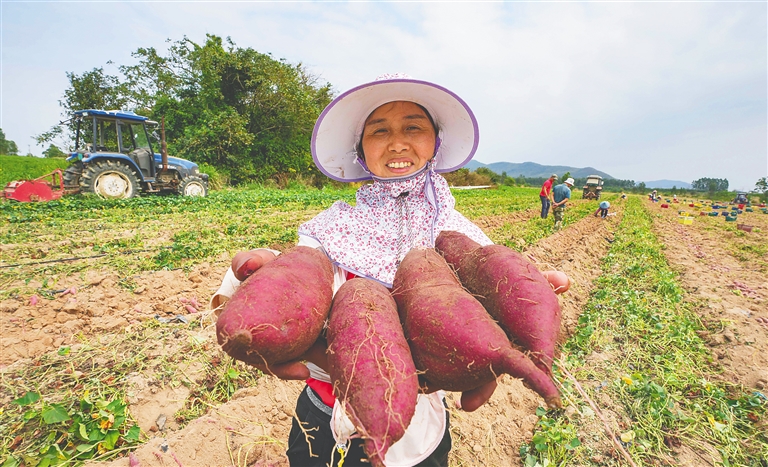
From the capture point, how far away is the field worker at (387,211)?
1.44m

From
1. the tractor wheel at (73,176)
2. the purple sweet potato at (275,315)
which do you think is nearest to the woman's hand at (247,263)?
the purple sweet potato at (275,315)

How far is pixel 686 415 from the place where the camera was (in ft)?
9.44

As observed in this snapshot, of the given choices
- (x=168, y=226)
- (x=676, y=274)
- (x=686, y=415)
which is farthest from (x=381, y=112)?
(x=168, y=226)

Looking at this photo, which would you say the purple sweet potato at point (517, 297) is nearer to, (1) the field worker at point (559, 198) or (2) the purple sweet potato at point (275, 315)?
(2) the purple sweet potato at point (275, 315)

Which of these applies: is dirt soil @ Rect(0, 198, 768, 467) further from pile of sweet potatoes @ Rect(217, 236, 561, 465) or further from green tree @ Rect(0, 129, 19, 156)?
green tree @ Rect(0, 129, 19, 156)

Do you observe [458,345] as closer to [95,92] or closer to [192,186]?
[192,186]

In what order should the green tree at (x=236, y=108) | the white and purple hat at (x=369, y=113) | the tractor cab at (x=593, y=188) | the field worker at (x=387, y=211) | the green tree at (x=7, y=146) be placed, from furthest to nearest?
the green tree at (x=7, y=146) < the tractor cab at (x=593, y=188) < the green tree at (x=236, y=108) < the white and purple hat at (x=369, y=113) < the field worker at (x=387, y=211)

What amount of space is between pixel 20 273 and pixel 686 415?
7598 millimetres

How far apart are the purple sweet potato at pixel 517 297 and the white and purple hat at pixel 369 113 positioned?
0.82 m

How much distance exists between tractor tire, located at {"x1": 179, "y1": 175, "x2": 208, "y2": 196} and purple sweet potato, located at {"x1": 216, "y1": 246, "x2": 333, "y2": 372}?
47.2ft

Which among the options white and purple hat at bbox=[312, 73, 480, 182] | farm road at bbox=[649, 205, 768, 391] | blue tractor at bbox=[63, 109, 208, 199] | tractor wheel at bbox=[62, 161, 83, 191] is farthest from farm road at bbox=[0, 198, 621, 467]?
tractor wheel at bbox=[62, 161, 83, 191]

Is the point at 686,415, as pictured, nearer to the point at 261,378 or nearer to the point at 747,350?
the point at 747,350

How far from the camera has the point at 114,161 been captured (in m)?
11.4

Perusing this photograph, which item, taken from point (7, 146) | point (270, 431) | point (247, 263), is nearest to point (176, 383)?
point (270, 431)
